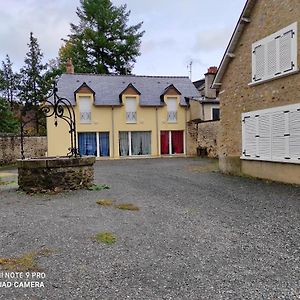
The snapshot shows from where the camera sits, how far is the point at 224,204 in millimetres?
7430

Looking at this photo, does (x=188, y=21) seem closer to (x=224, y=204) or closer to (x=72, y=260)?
(x=224, y=204)

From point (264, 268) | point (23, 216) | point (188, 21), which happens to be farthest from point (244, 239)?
point (188, 21)

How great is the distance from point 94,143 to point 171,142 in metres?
6.36

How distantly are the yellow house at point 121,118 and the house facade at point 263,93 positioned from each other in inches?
469

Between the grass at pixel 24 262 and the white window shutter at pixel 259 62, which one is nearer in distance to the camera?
the grass at pixel 24 262

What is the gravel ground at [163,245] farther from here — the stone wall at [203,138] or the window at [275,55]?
the stone wall at [203,138]

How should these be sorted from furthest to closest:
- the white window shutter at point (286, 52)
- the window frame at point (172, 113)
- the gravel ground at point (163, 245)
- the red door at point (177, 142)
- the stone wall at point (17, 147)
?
1. the red door at point (177, 142)
2. the window frame at point (172, 113)
3. the stone wall at point (17, 147)
4. the white window shutter at point (286, 52)
5. the gravel ground at point (163, 245)

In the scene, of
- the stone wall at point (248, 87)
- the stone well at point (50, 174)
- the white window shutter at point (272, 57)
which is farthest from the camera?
the white window shutter at point (272, 57)

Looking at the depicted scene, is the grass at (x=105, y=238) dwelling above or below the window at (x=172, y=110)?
below

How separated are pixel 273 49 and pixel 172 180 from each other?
577 cm

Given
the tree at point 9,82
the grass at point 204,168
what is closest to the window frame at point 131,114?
the grass at point 204,168

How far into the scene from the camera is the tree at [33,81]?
34.2 meters

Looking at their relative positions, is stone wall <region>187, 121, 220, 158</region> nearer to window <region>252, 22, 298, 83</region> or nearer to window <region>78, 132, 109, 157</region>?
window <region>78, 132, 109, 157</region>

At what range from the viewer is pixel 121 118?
2494cm
